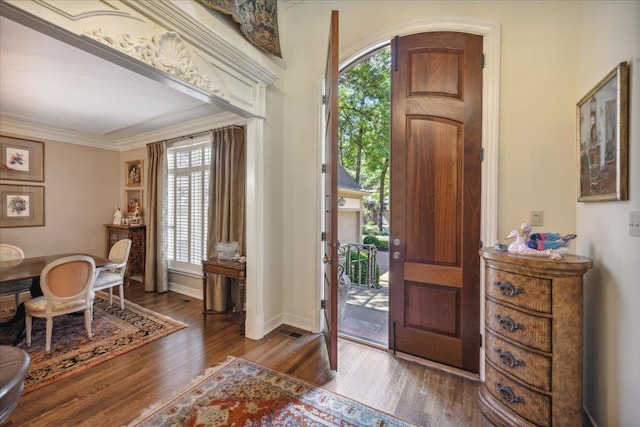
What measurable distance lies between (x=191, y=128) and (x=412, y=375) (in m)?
4.24

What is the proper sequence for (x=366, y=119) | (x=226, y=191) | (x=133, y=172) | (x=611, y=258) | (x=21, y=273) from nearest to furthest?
(x=611, y=258) < (x=21, y=273) < (x=226, y=191) < (x=133, y=172) < (x=366, y=119)

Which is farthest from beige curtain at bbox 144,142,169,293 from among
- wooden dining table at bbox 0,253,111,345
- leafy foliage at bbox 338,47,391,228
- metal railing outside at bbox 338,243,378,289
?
leafy foliage at bbox 338,47,391,228

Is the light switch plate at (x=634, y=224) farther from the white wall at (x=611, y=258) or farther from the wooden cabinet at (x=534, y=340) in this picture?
the wooden cabinet at (x=534, y=340)

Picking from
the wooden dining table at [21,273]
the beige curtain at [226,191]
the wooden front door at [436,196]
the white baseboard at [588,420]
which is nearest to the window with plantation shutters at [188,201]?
the beige curtain at [226,191]

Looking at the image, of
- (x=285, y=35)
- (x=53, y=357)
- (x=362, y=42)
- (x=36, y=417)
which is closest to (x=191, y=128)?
(x=285, y=35)

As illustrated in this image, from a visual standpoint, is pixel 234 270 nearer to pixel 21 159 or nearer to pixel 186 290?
pixel 186 290

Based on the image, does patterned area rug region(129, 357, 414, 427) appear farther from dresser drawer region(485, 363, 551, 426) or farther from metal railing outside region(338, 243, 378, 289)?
metal railing outside region(338, 243, 378, 289)

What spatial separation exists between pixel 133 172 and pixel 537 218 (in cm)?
601

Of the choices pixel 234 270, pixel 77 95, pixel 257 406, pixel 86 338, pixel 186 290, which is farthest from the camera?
pixel 186 290

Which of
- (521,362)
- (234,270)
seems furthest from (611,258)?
(234,270)

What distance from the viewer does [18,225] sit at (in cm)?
386

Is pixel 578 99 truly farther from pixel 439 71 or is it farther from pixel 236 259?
pixel 236 259

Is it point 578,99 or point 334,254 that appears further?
point 334,254

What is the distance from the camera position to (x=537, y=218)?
6.13 feet
